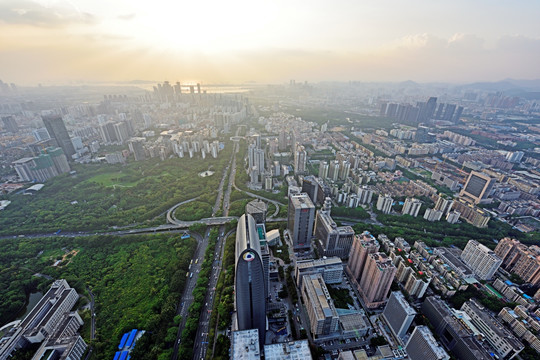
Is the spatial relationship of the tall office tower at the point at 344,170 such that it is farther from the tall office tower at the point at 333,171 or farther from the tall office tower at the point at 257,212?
the tall office tower at the point at 257,212

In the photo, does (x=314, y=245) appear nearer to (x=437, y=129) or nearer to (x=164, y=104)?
(x=437, y=129)

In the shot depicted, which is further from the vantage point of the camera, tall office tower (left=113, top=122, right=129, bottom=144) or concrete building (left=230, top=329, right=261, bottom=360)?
tall office tower (left=113, top=122, right=129, bottom=144)

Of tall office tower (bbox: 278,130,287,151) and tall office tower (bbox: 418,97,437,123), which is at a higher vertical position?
tall office tower (bbox: 418,97,437,123)

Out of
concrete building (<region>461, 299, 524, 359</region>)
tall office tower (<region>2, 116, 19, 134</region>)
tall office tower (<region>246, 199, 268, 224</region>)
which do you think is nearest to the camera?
concrete building (<region>461, 299, 524, 359</region>)

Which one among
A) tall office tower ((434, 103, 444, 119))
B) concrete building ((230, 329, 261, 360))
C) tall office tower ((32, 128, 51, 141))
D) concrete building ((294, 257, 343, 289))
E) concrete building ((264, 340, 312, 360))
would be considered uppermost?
tall office tower ((434, 103, 444, 119))

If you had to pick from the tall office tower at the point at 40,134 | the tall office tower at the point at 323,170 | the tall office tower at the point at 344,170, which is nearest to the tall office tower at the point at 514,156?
the tall office tower at the point at 344,170

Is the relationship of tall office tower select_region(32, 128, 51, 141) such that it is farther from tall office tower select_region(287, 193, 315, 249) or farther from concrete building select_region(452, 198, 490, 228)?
concrete building select_region(452, 198, 490, 228)

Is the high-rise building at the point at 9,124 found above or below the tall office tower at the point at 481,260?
above

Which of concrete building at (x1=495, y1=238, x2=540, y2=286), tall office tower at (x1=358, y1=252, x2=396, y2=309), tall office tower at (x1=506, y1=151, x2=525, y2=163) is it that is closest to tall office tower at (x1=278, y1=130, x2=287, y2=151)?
tall office tower at (x1=358, y1=252, x2=396, y2=309)
